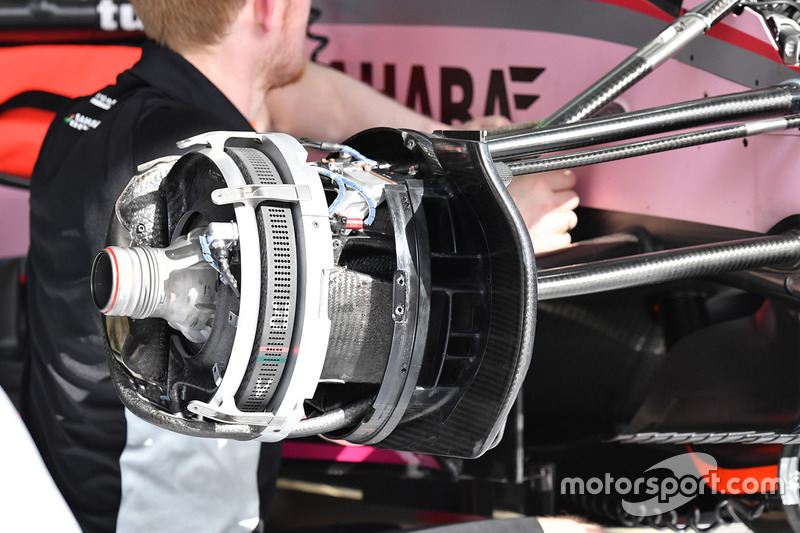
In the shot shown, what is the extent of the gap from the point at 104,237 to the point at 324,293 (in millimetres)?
684

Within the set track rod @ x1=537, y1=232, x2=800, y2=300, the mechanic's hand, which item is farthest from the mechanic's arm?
track rod @ x1=537, y1=232, x2=800, y2=300

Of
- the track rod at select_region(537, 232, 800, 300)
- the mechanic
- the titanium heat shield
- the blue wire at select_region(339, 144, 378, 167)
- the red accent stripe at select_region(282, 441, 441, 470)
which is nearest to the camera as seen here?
the titanium heat shield

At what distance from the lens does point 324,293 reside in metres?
0.84

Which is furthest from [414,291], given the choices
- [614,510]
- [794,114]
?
[614,510]

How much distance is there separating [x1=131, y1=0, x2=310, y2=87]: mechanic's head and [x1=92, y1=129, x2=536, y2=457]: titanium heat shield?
1.82 feet

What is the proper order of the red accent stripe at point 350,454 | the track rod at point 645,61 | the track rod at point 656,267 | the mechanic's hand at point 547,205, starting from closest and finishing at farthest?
the track rod at point 656,267 < the track rod at point 645,61 < the mechanic's hand at point 547,205 < the red accent stripe at point 350,454

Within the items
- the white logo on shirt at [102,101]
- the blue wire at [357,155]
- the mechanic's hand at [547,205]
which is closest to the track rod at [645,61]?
the mechanic's hand at [547,205]

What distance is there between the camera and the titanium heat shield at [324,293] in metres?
0.83

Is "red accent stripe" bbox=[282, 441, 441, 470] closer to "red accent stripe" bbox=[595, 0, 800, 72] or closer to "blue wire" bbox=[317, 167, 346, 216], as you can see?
"red accent stripe" bbox=[595, 0, 800, 72]

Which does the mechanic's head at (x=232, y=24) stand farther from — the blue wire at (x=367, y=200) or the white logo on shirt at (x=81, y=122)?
the blue wire at (x=367, y=200)

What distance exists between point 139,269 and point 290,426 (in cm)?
21

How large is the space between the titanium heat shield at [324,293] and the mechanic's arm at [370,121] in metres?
0.57

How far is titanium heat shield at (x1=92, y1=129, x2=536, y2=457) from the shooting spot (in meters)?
0.83

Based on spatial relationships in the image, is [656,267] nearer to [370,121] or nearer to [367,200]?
[367,200]
